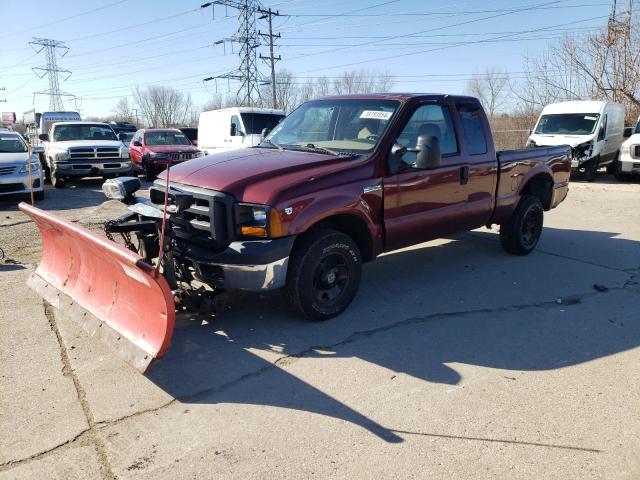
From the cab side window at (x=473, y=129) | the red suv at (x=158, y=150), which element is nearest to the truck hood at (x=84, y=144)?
the red suv at (x=158, y=150)

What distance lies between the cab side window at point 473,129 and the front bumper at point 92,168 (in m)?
11.4

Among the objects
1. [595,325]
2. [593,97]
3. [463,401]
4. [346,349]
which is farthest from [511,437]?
[593,97]

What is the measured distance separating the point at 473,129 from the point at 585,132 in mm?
12005

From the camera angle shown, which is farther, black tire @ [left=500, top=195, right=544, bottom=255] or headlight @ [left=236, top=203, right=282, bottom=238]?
black tire @ [left=500, top=195, right=544, bottom=255]

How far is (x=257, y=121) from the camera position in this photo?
16.0m

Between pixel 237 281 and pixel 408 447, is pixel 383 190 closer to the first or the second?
pixel 237 281

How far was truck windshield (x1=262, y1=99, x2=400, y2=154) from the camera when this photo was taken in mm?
4906

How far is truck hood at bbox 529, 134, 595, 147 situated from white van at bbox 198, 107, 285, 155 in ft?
27.5

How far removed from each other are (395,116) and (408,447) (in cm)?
315

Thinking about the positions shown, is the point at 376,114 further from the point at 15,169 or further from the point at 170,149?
the point at 170,149

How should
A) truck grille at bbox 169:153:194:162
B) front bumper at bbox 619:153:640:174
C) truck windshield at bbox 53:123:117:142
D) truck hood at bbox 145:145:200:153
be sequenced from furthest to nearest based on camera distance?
truck hood at bbox 145:145:200:153 < truck grille at bbox 169:153:194:162 < truck windshield at bbox 53:123:117:142 < front bumper at bbox 619:153:640:174

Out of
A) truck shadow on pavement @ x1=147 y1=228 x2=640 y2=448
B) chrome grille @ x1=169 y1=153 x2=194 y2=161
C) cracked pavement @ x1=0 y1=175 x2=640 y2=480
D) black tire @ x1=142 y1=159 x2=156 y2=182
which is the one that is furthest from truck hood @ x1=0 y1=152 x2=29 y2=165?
truck shadow on pavement @ x1=147 y1=228 x2=640 y2=448

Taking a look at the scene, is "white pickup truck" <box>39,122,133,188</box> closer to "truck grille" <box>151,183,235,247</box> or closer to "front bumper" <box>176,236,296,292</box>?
"truck grille" <box>151,183,235,247</box>

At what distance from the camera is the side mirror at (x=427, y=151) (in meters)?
4.58
